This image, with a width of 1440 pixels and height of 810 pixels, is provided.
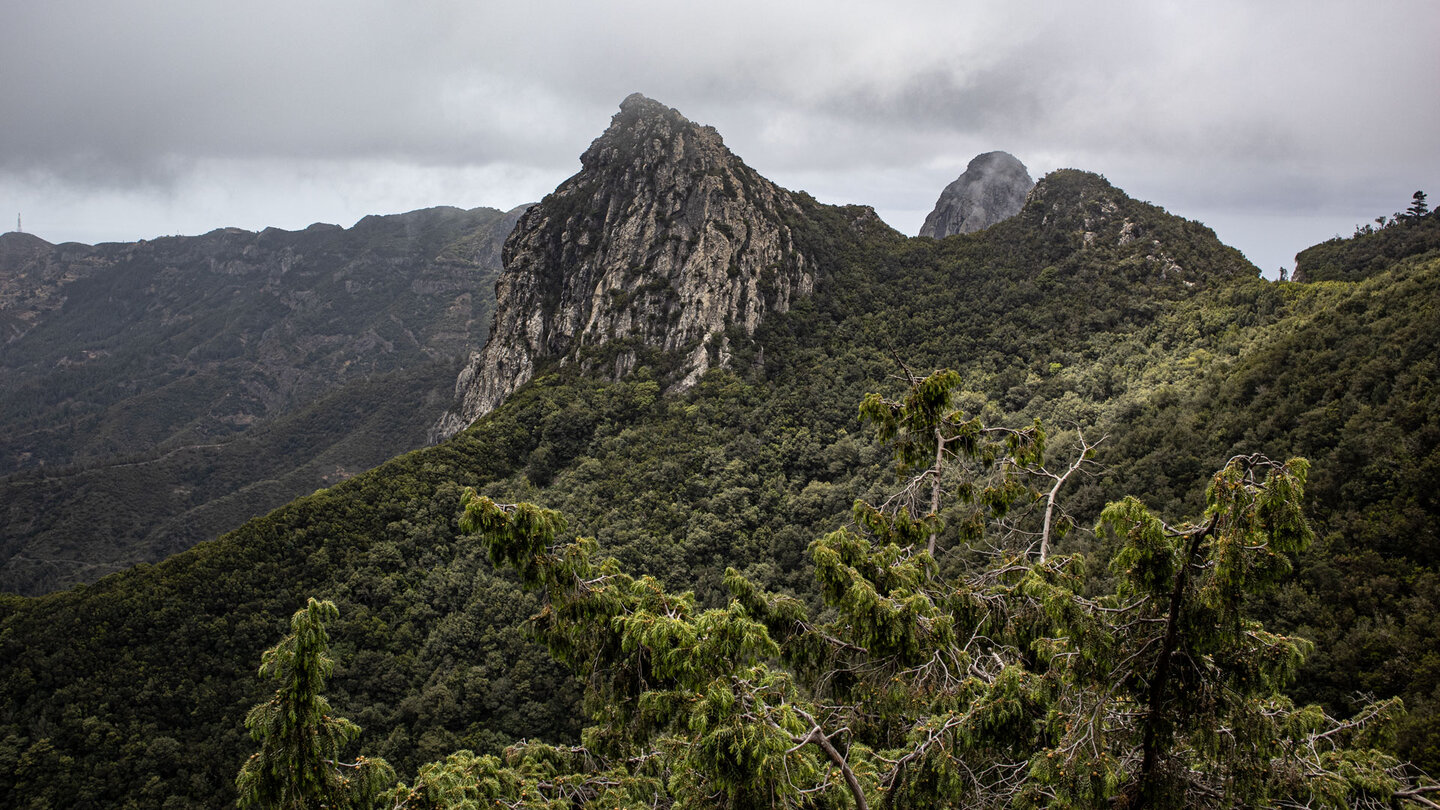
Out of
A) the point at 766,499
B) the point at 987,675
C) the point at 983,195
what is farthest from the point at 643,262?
the point at 983,195

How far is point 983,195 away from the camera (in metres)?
141

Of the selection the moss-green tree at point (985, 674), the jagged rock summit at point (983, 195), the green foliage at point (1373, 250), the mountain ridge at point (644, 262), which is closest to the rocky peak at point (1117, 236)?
the green foliage at point (1373, 250)

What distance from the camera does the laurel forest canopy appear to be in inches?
166

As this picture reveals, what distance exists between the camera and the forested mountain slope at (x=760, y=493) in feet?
91.6

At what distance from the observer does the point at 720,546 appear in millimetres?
51469

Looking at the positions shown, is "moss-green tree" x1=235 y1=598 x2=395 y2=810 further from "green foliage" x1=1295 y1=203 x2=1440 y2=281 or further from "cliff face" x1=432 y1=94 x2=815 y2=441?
"green foliage" x1=1295 y1=203 x2=1440 y2=281

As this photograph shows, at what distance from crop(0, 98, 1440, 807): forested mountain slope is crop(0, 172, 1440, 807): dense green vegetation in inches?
7.4

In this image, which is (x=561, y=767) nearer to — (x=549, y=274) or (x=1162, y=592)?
(x=1162, y=592)

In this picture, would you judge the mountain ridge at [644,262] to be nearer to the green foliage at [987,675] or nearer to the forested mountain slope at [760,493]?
the forested mountain slope at [760,493]

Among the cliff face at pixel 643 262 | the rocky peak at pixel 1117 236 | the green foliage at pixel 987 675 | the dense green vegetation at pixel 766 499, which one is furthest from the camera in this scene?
the cliff face at pixel 643 262

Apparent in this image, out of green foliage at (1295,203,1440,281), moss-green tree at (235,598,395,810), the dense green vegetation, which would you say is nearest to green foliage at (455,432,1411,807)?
moss-green tree at (235,598,395,810)

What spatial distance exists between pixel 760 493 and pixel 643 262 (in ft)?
128

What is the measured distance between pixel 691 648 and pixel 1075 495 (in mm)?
42001

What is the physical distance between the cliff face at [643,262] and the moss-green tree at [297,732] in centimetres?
6467
